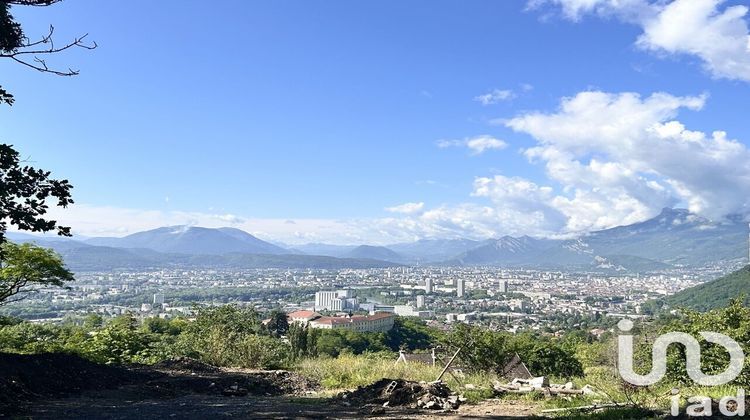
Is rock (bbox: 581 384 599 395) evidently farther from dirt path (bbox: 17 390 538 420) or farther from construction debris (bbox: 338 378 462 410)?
construction debris (bbox: 338 378 462 410)

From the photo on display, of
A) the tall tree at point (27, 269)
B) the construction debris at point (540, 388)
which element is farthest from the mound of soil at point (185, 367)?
the construction debris at point (540, 388)

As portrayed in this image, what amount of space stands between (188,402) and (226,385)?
218cm

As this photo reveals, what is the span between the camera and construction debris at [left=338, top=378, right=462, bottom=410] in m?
8.40

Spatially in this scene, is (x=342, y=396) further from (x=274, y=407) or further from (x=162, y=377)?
(x=162, y=377)

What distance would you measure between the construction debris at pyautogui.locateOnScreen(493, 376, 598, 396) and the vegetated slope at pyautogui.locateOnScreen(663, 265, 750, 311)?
87.7 metres

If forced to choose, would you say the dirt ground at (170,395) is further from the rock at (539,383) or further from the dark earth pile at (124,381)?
the rock at (539,383)

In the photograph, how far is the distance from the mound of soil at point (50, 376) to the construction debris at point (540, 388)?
792 centimetres

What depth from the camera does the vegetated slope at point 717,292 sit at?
86.3m

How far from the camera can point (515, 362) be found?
20281 millimetres
